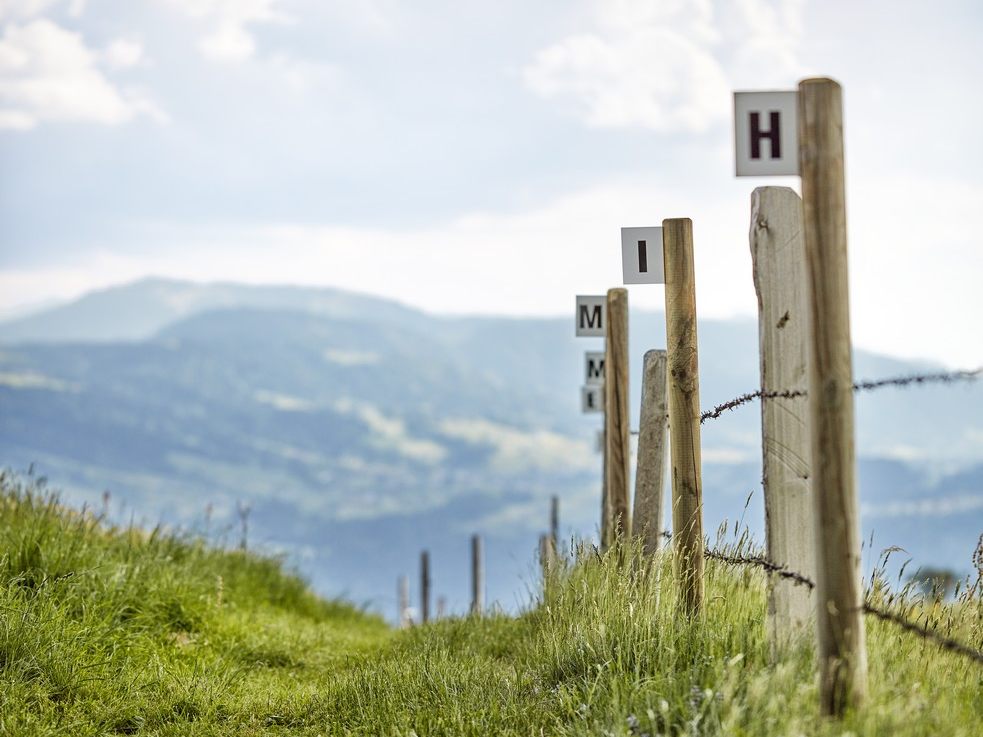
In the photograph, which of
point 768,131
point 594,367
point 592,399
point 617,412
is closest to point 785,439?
point 768,131

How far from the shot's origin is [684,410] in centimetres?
601

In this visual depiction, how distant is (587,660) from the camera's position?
18.1 ft

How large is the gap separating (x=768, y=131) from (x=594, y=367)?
663 centimetres

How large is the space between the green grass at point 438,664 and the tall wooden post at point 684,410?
187 millimetres

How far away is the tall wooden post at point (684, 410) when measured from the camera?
233 inches

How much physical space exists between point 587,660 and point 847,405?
2.29 meters

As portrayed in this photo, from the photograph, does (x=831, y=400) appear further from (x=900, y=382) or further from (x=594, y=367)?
(x=594, y=367)

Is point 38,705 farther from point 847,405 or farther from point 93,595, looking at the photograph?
point 847,405

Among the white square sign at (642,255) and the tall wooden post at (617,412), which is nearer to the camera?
the white square sign at (642,255)

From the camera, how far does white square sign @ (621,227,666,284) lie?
21.5 feet

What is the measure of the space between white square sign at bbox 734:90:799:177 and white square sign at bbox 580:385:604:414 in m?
6.91

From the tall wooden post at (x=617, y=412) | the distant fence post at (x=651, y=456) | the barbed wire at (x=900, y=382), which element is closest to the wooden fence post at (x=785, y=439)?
the barbed wire at (x=900, y=382)

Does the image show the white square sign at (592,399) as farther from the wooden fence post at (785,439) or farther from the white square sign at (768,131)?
the white square sign at (768,131)

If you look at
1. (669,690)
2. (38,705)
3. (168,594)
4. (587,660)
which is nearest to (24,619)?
(38,705)
